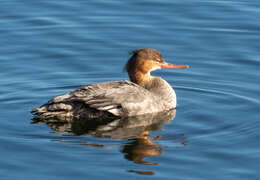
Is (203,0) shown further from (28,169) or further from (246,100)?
(28,169)

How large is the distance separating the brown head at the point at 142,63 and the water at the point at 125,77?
0.85 meters

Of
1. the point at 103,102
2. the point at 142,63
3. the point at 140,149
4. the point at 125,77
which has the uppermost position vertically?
the point at 142,63

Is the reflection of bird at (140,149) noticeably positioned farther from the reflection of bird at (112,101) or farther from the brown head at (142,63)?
the brown head at (142,63)

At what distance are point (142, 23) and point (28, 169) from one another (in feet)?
24.3

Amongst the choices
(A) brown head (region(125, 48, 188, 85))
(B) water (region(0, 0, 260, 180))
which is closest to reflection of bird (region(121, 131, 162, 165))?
(B) water (region(0, 0, 260, 180))

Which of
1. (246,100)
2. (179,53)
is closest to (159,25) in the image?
(179,53)

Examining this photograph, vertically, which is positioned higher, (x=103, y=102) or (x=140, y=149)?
(x=103, y=102)

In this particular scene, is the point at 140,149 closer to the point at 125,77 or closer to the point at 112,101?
the point at 112,101

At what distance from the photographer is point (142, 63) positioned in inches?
481

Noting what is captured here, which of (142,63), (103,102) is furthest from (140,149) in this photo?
(142,63)

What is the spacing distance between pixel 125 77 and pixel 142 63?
154 centimetres

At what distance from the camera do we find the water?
948 centimetres

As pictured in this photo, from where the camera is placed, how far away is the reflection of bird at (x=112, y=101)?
11305mm

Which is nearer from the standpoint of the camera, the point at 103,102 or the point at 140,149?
the point at 140,149
